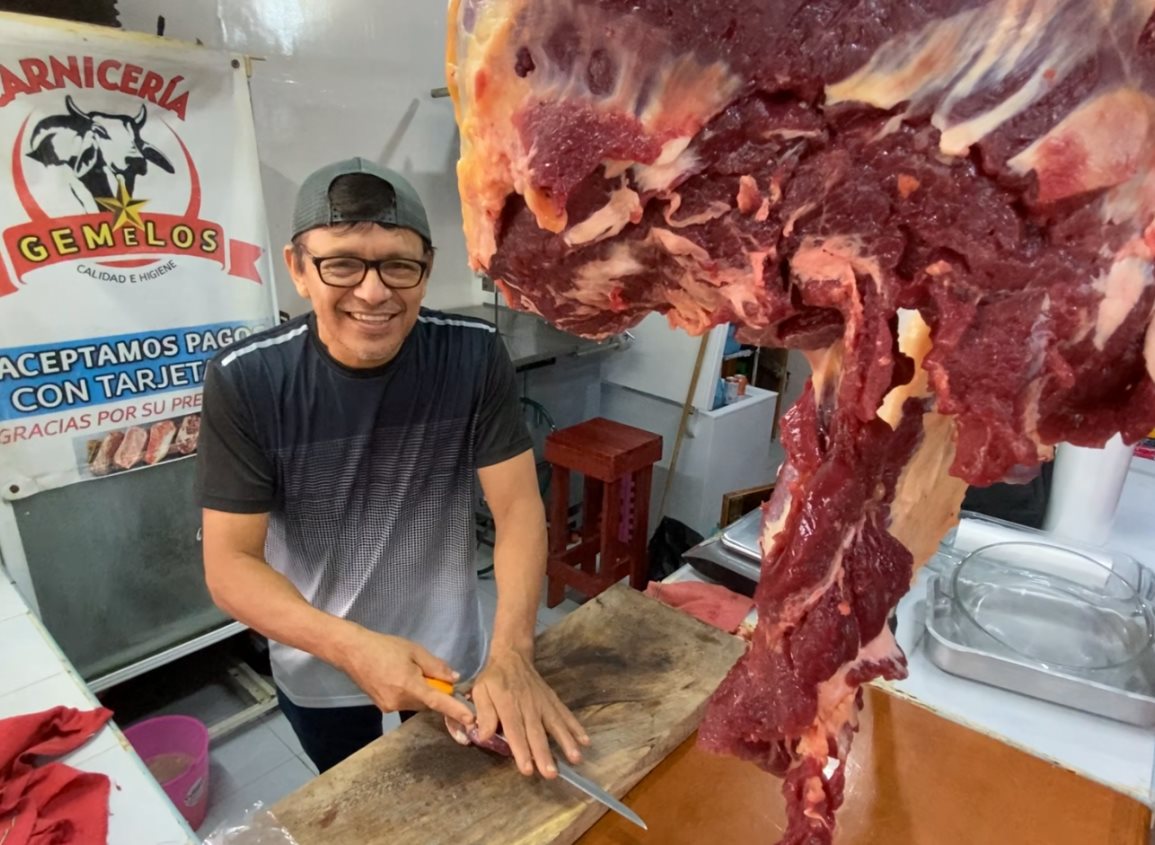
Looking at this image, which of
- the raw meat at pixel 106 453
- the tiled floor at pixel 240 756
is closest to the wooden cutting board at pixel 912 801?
the tiled floor at pixel 240 756

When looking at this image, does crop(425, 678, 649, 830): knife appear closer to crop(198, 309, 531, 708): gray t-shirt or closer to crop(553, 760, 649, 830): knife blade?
crop(553, 760, 649, 830): knife blade

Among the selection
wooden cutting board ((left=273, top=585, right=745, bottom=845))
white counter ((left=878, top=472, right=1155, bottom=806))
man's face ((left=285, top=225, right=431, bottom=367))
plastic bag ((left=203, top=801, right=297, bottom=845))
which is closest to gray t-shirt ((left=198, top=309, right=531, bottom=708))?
man's face ((left=285, top=225, right=431, bottom=367))

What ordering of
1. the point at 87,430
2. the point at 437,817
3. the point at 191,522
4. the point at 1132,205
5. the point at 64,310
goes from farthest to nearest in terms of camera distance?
1. the point at 191,522
2. the point at 87,430
3. the point at 64,310
4. the point at 437,817
5. the point at 1132,205

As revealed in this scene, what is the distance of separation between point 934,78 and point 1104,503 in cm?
167

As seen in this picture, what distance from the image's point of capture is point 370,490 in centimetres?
162

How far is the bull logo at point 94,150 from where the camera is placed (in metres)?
1.85

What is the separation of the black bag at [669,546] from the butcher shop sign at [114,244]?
1.89 m

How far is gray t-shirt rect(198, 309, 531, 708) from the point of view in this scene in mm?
1454

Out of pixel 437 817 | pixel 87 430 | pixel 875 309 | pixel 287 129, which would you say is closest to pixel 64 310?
pixel 87 430

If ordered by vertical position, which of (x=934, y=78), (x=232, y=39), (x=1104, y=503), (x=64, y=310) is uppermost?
(x=232, y=39)

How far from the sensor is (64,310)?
194 cm

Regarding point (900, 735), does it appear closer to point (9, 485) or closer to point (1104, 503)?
point (1104, 503)

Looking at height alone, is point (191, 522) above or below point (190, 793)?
above

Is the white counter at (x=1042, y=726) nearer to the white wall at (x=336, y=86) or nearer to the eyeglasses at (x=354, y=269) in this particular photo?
the eyeglasses at (x=354, y=269)
